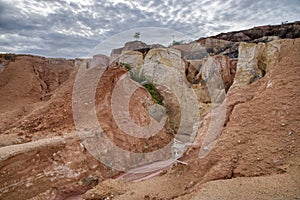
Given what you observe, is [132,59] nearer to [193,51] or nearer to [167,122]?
[167,122]

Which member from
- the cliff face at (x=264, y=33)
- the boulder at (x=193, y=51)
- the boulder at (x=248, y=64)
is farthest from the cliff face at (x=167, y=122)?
the cliff face at (x=264, y=33)

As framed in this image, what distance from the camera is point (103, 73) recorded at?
1156 cm

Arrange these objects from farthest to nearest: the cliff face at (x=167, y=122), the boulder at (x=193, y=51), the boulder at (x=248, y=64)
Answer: the boulder at (x=193, y=51), the boulder at (x=248, y=64), the cliff face at (x=167, y=122)

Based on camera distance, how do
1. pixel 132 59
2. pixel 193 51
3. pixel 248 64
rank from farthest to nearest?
pixel 193 51 < pixel 132 59 < pixel 248 64

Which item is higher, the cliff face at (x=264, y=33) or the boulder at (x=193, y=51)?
the cliff face at (x=264, y=33)

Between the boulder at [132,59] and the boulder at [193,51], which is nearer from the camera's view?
the boulder at [132,59]

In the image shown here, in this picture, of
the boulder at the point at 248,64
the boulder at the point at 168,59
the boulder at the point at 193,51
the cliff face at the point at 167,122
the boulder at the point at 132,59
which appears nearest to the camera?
the cliff face at the point at 167,122

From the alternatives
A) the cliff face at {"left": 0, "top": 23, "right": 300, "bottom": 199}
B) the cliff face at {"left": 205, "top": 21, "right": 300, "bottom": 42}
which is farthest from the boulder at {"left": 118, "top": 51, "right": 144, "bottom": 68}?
the cliff face at {"left": 205, "top": 21, "right": 300, "bottom": 42}

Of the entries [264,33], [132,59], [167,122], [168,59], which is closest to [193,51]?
[264,33]

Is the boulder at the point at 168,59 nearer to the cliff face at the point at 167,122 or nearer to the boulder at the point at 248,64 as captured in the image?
the cliff face at the point at 167,122

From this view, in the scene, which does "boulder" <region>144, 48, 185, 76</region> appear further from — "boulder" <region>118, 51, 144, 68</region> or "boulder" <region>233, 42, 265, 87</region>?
"boulder" <region>233, 42, 265, 87</region>

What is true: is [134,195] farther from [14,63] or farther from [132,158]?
[14,63]

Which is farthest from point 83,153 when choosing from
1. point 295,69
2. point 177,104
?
point 177,104

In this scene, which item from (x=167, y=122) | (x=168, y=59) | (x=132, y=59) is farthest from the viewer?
(x=132, y=59)
